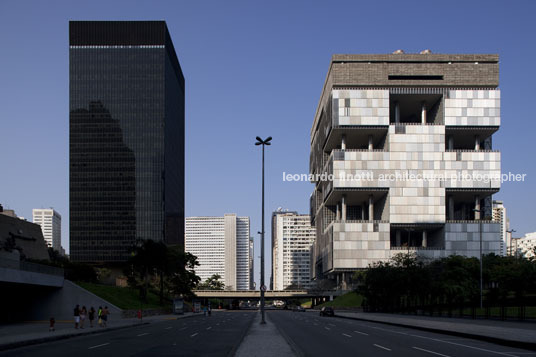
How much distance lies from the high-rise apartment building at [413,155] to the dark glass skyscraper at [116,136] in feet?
220

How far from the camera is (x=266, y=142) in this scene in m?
46.4

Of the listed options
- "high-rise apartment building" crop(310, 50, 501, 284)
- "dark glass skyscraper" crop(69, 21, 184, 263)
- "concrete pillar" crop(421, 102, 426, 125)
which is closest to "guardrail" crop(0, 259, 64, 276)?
"high-rise apartment building" crop(310, 50, 501, 284)

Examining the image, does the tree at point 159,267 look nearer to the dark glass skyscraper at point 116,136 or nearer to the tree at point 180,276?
the tree at point 180,276

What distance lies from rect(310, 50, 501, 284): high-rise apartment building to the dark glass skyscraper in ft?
220

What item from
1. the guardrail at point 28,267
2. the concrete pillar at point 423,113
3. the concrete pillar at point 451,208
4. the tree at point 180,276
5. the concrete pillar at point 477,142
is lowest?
the tree at point 180,276

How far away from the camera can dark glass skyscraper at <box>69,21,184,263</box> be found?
163875 mm

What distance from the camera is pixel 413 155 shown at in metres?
115

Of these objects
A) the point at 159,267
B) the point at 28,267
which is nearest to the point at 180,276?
the point at 159,267

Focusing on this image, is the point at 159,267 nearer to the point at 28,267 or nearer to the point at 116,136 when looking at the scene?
the point at 28,267

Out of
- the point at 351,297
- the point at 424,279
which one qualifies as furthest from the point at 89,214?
the point at 424,279

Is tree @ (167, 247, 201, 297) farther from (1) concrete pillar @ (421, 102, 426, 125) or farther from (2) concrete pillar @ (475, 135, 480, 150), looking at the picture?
(2) concrete pillar @ (475, 135, 480, 150)

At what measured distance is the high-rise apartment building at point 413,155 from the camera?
112812 mm

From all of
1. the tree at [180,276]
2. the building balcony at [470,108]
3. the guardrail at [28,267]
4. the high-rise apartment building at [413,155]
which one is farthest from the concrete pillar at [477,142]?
the guardrail at [28,267]

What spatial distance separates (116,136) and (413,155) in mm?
89661
